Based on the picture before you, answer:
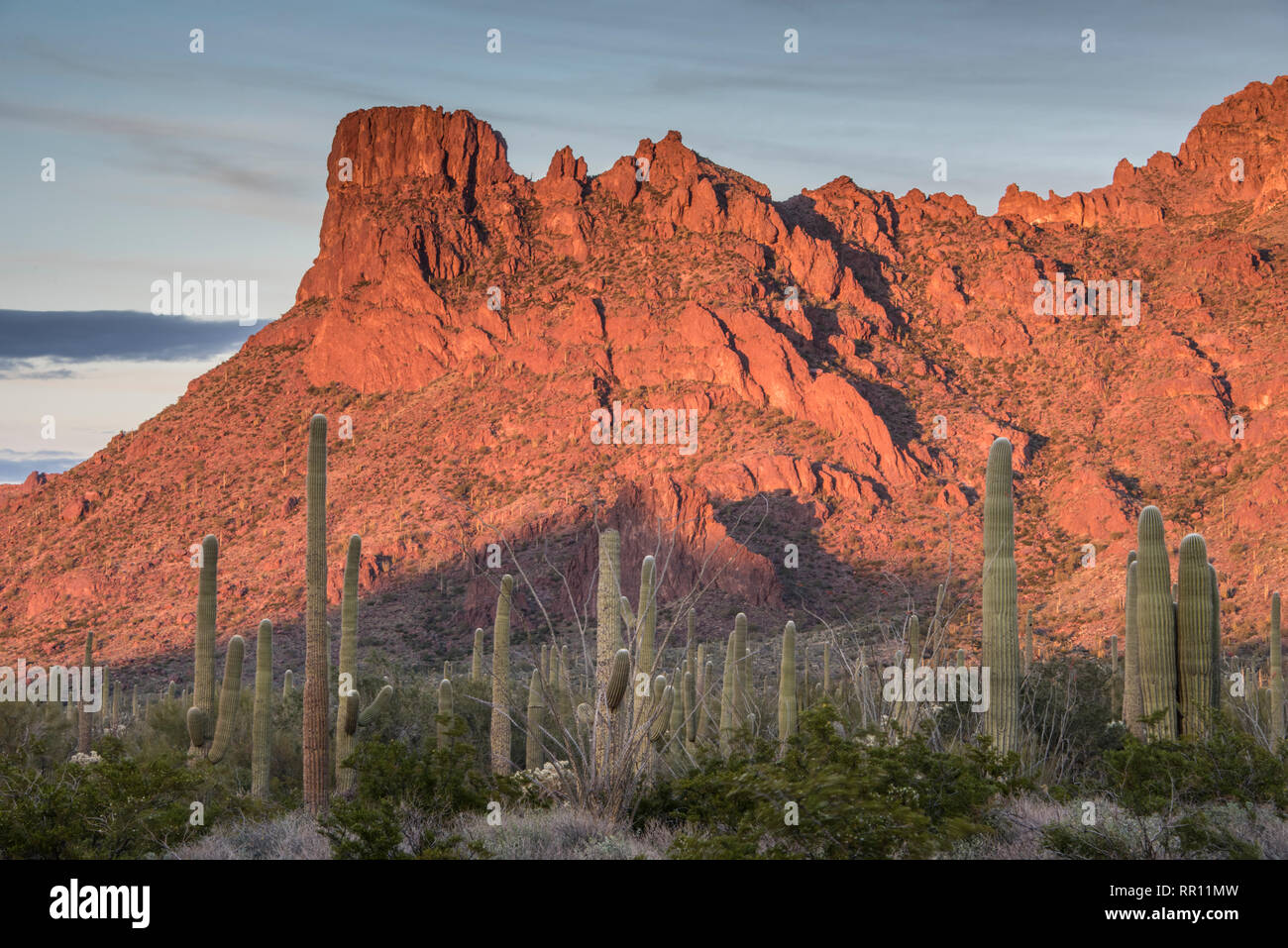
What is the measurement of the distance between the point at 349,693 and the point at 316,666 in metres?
2.57

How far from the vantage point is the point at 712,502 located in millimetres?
60156

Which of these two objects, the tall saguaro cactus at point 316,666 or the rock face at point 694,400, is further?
the rock face at point 694,400

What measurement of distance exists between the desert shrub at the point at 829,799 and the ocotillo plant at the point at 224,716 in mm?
7518

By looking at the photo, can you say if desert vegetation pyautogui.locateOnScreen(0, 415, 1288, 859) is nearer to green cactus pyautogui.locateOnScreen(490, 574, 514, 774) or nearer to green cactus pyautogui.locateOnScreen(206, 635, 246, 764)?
green cactus pyautogui.locateOnScreen(206, 635, 246, 764)

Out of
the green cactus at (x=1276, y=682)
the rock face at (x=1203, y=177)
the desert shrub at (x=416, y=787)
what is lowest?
the green cactus at (x=1276, y=682)

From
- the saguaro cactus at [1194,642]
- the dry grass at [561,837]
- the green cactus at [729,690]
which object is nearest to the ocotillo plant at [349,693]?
the green cactus at [729,690]

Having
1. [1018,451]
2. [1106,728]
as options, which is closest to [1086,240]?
[1018,451]

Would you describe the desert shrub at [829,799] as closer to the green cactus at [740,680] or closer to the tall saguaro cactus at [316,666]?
Result: the tall saguaro cactus at [316,666]

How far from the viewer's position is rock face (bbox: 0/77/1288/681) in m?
55.8

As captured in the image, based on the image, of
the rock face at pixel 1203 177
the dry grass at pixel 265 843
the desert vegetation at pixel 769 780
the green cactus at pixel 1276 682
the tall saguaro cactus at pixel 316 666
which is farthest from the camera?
the rock face at pixel 1203 177

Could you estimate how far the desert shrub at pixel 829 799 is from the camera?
22.5 feet

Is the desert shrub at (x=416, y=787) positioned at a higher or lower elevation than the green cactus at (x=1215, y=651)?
lower

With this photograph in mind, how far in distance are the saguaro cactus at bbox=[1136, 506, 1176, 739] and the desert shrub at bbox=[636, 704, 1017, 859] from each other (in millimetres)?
2595

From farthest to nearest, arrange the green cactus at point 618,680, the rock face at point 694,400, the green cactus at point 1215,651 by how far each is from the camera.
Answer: the rock face at point 694,400
the green cactus at point 1215,651
the green cactus at point 618,680
